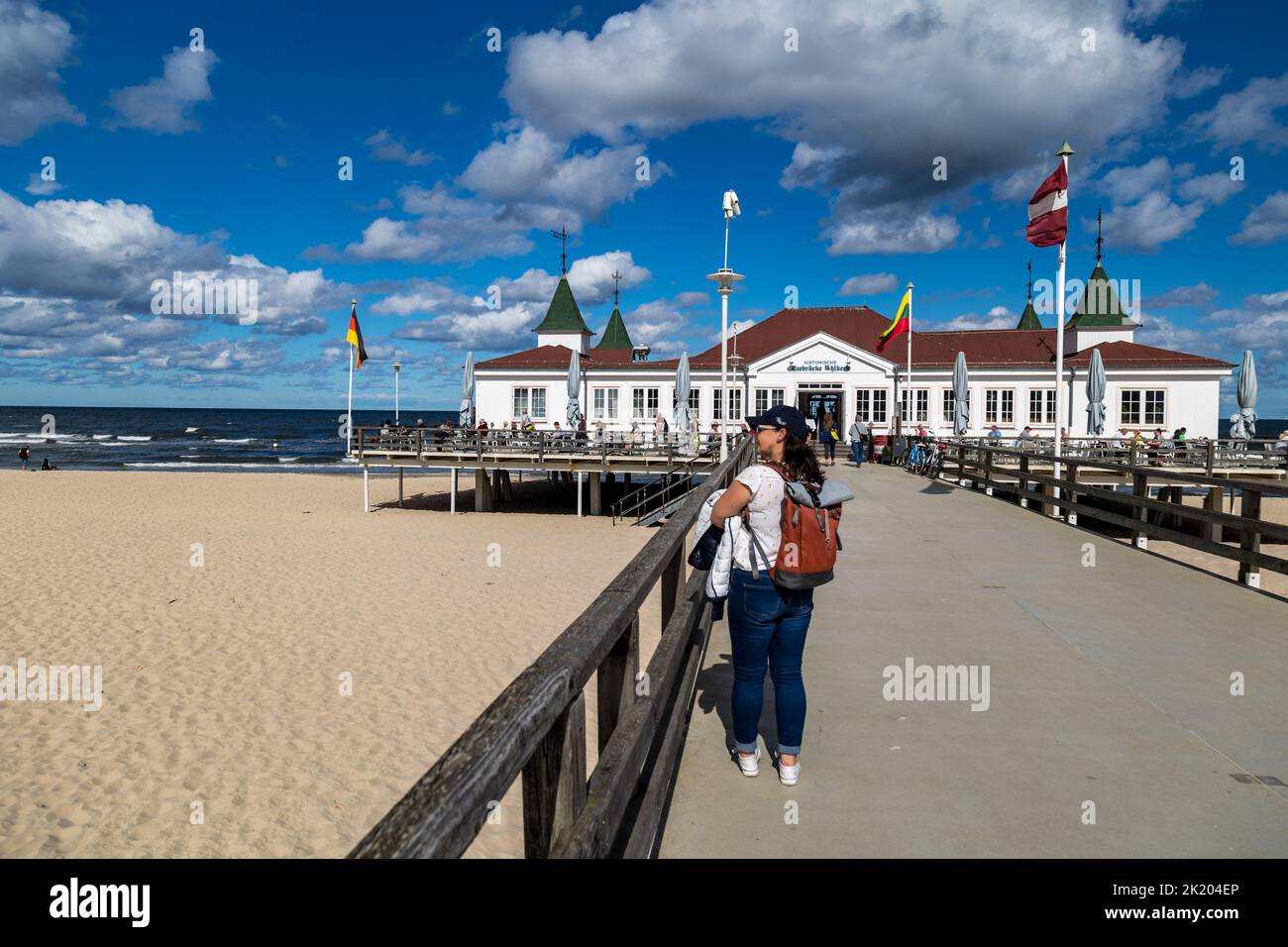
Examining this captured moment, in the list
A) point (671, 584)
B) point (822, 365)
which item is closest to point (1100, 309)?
point (822, 365)

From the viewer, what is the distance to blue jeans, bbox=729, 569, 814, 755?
12.9 feet

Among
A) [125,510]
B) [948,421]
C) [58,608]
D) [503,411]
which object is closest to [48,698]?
[58,608]

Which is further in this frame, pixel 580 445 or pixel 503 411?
pixel 503 411

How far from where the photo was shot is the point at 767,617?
3.93m

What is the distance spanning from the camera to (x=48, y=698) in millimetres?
9648

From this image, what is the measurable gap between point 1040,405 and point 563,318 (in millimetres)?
21914

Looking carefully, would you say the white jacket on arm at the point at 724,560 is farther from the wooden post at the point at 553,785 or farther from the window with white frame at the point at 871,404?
the window with white frame at the point at 871,404

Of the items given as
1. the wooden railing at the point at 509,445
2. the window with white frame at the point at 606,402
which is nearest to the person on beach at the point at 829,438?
the wooden railing at the point at 509,445

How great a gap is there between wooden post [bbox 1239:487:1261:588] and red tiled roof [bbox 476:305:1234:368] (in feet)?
85.5

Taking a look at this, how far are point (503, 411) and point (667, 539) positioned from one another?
34.2 metres

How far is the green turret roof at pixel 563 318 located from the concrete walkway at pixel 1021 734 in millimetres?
34712

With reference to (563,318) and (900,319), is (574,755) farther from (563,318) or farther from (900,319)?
(563,318)

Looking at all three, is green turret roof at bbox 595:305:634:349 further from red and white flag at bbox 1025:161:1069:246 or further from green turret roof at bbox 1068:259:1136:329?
red and white flag at bbox 1025:161:1069:246
